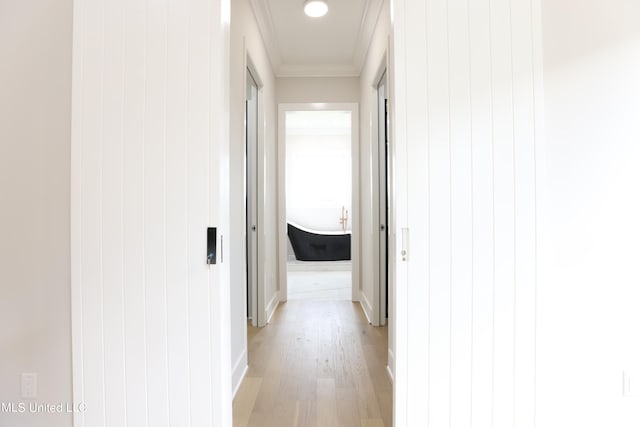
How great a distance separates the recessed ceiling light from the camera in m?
2.83

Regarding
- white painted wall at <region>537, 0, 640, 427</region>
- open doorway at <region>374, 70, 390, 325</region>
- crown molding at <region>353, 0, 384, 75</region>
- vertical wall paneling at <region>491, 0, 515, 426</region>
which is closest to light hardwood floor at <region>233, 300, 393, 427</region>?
open doorway at <region>374, 70, 390, 325</region>

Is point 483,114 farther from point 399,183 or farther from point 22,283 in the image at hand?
point 22,283

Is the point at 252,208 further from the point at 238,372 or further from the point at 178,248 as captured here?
the point at 178,248

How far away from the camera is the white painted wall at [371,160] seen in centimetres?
297

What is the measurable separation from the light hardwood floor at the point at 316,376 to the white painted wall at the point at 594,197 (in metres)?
0.94

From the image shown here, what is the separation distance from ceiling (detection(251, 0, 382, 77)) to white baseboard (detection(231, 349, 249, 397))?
262 cm

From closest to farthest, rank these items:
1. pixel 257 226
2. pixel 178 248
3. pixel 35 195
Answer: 1. pixel 178 248
2. pixel 35 195
3. pixel 257 226

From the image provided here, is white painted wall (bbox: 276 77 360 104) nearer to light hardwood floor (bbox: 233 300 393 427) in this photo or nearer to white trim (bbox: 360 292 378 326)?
white trim (bbox: 360 292 378 326)

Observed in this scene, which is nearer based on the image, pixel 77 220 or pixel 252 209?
pixel 77 220

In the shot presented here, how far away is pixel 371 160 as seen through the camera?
3.31m

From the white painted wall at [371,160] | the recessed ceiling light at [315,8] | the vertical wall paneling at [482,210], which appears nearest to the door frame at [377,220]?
the white painted wall at [371,160]

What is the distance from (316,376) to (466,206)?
1.54 m

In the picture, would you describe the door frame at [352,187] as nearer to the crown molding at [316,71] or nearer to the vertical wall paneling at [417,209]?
the crown molding at [316,71]

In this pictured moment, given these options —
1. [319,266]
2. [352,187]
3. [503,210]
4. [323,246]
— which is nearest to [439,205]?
[503,210]
